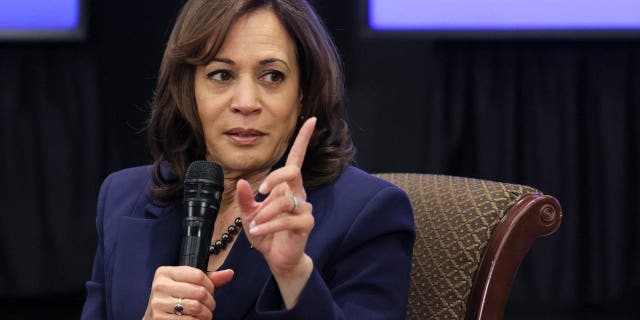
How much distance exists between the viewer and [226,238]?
162 centimetres

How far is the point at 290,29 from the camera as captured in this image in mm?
1633

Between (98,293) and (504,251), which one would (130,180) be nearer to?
(98,293)

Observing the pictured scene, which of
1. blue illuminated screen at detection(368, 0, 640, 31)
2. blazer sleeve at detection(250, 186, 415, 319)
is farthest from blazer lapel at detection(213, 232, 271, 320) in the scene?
blue illuminated screen at detection(368, 0, 640, 31)

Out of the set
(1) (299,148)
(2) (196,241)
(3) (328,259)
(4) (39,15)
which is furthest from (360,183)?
(4) (39,15)

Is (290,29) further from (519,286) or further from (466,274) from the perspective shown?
(519,286)

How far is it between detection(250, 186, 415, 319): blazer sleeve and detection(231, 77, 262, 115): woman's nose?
→ 0.27m

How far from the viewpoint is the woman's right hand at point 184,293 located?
1.15 m

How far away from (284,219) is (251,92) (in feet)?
1.55

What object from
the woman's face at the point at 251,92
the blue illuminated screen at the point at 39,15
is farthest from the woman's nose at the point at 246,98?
the blue illuminated screen at the point at 39,15

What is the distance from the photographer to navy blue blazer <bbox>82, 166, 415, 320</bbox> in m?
1.44

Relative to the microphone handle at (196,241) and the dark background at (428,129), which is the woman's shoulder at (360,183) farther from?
the dark background at (428,129)

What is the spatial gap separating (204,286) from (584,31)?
2553 mm

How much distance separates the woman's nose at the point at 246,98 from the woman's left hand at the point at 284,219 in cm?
32

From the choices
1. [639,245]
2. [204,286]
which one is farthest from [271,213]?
[639,245]
